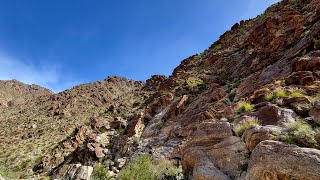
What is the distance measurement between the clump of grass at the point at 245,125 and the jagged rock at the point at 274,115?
0.73 ft

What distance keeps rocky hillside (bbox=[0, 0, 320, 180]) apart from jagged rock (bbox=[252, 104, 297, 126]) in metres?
0.04

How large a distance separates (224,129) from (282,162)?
14.3 ft

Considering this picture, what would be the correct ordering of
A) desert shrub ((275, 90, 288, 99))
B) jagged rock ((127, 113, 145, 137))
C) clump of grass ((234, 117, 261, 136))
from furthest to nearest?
jagged rock ((127, 113, 145, 137)) < desert shrub ((275, 90, 288, 99)) < clump of grass ((234, 117, 261, 136))

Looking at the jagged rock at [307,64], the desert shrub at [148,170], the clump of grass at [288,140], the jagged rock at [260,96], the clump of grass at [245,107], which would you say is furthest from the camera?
the desert shrub at [148,170]

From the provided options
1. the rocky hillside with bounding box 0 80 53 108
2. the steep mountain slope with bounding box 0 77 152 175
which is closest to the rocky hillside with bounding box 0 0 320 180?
the steep mountain slope with bounding box 0 77 152 175

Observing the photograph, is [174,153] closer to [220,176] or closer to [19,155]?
[220,176]

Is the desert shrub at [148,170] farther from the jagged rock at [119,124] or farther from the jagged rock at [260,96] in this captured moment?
the jagged rock at [119,124]

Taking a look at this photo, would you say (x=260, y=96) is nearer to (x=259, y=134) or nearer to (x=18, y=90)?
(x=259, y=134)

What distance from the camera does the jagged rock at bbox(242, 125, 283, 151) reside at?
9.32 meters

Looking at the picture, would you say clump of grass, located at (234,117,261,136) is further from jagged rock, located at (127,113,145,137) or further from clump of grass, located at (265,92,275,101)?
jagged rock, located at (127,113,145,137)

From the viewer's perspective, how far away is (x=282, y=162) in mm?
7816

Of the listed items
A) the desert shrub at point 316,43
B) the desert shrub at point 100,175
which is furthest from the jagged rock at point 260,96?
the desert shrub at point 100,175

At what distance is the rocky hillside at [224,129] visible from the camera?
353 inches

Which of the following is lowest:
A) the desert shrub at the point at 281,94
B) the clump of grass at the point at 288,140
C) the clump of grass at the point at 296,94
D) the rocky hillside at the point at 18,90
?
the clump of grass at the point at 288,140
